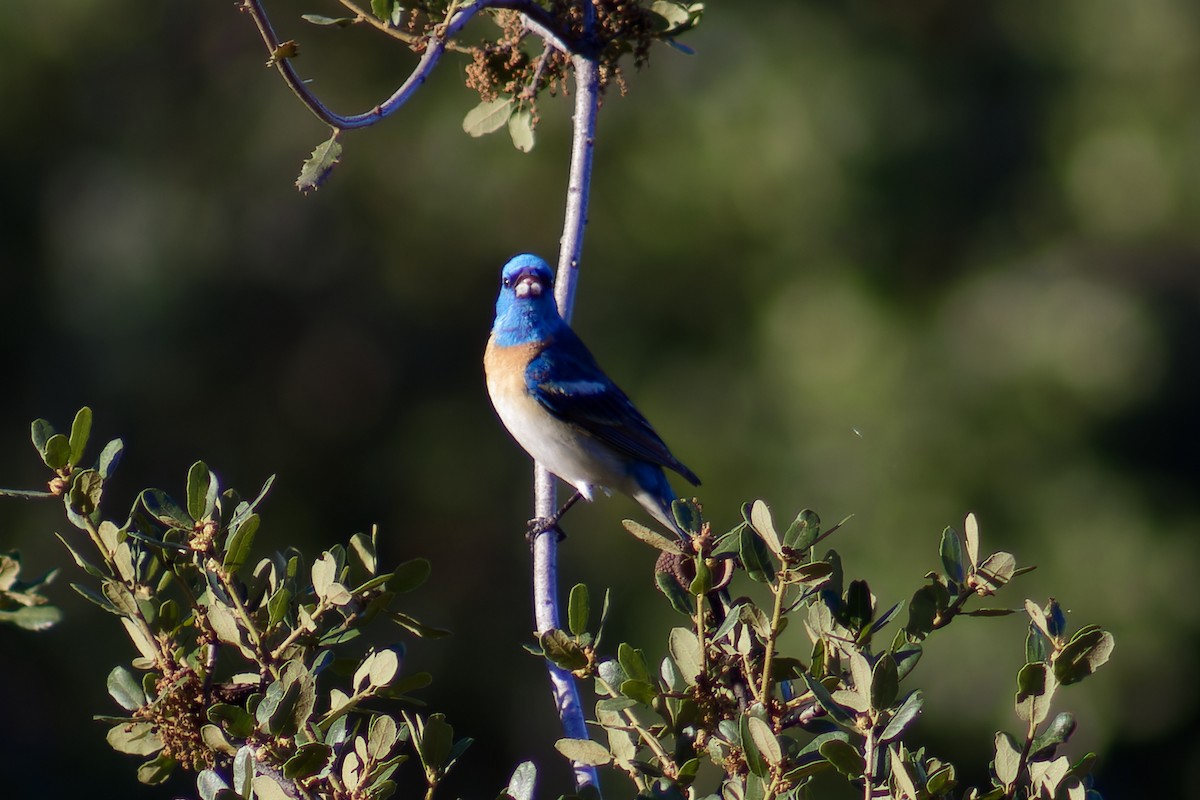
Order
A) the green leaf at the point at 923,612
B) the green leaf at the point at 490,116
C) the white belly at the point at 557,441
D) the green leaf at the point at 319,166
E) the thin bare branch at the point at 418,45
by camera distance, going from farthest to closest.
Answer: the white belly at the point at 557,441 → the green leaf at the point at 490,116 → the green leaf at the point at 319,166 → the thin bare branch at the point at 418,45 → the green leaf at the point at 923,612

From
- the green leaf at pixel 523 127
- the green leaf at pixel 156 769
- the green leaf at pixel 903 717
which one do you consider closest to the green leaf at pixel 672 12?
the green leaf at pixel 523 127

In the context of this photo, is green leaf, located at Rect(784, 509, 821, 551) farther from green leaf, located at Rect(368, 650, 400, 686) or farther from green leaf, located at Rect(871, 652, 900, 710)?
green leaf, located at Rect(368, 650, 400, 686)

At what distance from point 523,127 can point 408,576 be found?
146cm

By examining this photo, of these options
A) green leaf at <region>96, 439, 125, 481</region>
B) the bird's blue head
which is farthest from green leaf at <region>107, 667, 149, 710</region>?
the bird's blue head

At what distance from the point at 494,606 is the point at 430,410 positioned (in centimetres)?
156

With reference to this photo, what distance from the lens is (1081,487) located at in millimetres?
8820

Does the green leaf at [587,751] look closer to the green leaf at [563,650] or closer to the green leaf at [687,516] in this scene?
the green leaf at [563,650]

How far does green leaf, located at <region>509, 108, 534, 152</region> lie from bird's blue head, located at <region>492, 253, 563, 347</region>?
1.42 m

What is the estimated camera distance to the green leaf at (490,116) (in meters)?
3.38

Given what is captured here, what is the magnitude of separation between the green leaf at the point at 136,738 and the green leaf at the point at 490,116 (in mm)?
1732

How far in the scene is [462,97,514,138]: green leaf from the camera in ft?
11.1

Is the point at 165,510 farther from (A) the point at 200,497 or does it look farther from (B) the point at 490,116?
(B) the point at 490,116

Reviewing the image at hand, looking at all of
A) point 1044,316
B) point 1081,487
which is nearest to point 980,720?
point 1081,487

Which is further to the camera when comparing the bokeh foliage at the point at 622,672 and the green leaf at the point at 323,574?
the green leaf at the point at 323,574
